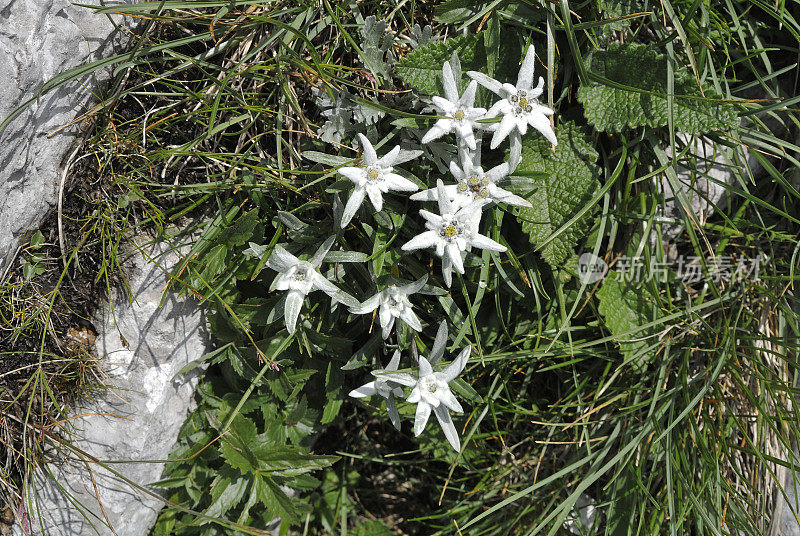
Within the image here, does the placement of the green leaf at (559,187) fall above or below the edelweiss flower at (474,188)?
below

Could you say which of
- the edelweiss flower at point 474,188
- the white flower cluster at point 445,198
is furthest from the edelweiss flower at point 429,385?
the edelweiss flower at point 474,188

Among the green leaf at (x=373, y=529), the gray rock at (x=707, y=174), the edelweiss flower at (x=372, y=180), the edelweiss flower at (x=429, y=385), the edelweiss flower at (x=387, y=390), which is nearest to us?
the edelweiss flower at (x=372, y=180)

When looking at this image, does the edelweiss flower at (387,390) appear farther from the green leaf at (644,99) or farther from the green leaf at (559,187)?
the green leaf at (644,99)

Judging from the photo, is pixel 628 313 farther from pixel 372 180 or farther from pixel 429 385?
pixel 372 180

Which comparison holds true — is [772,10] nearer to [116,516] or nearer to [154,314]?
[154,314]

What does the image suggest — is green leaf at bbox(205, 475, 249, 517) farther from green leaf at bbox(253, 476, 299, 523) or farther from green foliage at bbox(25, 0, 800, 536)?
green leaf at bbox(253, 476, 299, 523)

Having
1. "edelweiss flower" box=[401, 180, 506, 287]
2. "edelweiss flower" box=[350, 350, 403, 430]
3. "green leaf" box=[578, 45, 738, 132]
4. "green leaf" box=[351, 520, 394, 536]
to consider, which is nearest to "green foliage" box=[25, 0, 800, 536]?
"green leaf" box=[578, 45, 738, 132]

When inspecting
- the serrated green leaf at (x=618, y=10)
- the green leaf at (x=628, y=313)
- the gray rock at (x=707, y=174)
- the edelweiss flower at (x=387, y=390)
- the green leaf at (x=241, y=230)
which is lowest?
the green leaf at (x=628, y=313)
